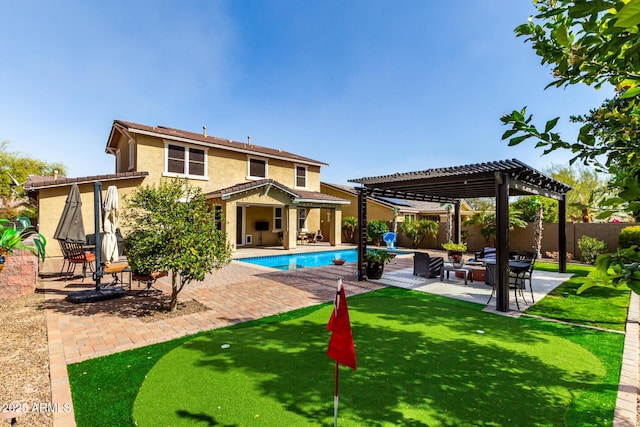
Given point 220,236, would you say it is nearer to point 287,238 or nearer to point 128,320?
point 128,320

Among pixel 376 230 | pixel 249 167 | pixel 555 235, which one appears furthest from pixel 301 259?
pixel 555 235

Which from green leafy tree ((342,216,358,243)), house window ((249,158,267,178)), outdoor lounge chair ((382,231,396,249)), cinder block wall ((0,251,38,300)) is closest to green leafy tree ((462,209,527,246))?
outdoor lounge chair ((382,231,396,249))

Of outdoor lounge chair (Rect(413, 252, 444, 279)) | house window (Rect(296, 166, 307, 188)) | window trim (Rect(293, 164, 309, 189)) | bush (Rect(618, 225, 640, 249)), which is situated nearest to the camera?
outdoor lounge chair (Rect(413, 252, 444, 279))

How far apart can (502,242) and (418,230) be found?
16.7 metres

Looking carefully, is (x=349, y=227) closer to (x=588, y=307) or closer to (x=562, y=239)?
(x=562, y=239)

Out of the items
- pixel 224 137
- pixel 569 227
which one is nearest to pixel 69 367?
pixel 224 137

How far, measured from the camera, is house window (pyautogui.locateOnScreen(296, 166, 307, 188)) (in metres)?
25.6

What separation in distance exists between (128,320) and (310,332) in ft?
13.4

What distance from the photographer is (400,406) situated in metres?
3.74

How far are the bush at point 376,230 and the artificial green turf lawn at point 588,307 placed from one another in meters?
15.4

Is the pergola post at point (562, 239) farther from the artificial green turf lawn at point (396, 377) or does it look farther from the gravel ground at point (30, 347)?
the gravel ground at point (30, 347)

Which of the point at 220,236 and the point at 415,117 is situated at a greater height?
the point at 415,117

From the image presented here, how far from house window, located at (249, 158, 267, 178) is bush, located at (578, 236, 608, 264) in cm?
2041

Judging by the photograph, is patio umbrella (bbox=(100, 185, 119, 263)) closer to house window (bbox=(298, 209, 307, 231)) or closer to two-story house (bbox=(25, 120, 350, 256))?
two-story house (bbox=(25, 120, 350, 256))
